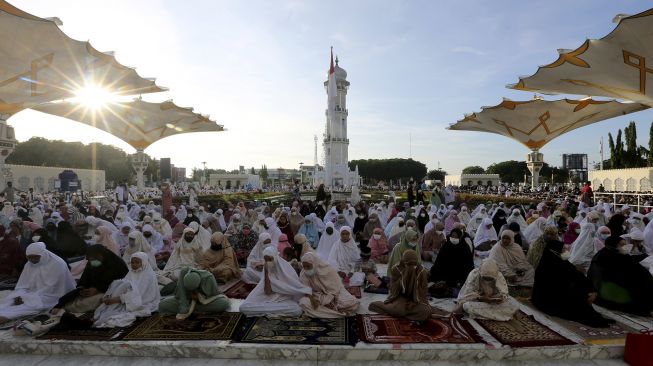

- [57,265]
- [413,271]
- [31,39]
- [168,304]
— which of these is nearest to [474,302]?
[413,271]

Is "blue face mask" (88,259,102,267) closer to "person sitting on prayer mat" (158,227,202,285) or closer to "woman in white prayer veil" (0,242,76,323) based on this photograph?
"woman in white prayer veil" (0,242,76,323)

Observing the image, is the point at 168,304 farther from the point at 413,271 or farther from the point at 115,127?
the point at 115,127

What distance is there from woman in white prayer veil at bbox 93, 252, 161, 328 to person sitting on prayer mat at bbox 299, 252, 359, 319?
4.73 ft

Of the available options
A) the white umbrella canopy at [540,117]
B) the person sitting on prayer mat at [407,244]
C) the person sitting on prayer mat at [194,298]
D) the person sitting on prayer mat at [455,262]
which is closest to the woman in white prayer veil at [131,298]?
the person sitting on prayer mat at [194,298]

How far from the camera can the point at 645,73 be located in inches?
396

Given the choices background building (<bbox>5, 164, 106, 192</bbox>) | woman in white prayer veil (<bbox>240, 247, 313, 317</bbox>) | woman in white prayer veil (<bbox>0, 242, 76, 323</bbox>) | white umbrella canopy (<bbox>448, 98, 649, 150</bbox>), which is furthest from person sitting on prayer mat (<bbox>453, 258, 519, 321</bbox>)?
background building (<bbox>5, 164, 106, 192</bbox>)

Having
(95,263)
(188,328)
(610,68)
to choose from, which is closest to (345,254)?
(188,328)

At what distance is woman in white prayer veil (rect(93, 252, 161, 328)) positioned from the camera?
3.58m

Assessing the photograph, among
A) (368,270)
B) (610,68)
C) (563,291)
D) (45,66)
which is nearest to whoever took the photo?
(563,291)

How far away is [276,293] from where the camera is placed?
13.1ft

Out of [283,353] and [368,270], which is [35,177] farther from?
[283,353]

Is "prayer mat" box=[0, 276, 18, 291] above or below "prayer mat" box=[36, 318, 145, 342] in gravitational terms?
above

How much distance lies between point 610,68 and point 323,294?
34.9ft

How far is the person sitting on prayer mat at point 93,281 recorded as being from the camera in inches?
149
